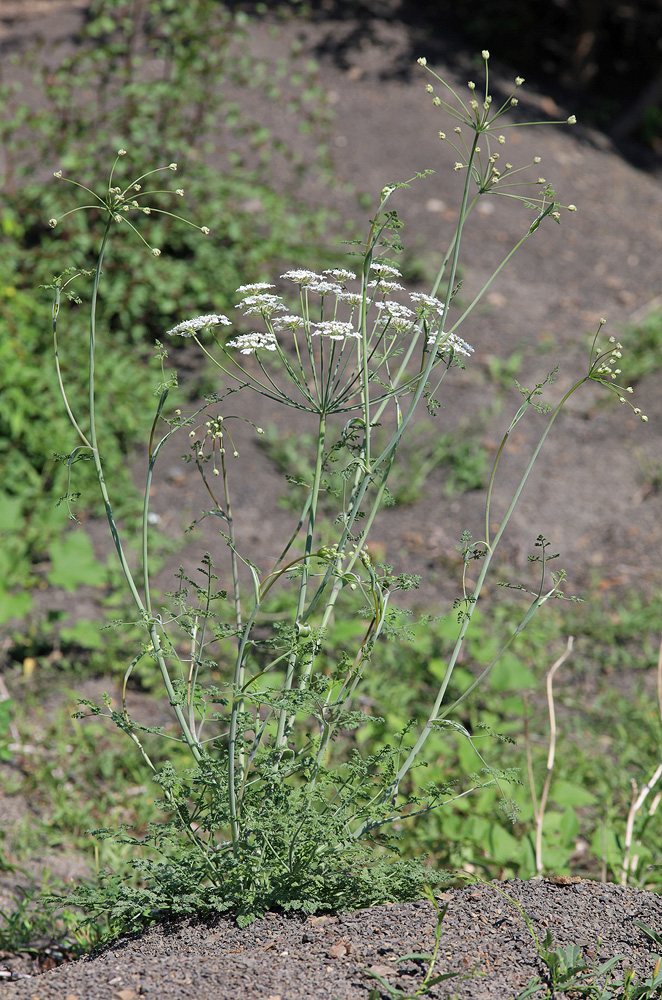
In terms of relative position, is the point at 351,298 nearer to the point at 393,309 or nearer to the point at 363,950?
the point at 393,309

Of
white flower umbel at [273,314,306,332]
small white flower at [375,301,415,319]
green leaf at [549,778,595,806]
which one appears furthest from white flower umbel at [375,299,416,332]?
green leaf at [549,778,595,806]

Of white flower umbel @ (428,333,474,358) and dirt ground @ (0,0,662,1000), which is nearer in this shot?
white flower umbel @ (428,333,474,358)

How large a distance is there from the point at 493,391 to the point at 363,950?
11.8ft

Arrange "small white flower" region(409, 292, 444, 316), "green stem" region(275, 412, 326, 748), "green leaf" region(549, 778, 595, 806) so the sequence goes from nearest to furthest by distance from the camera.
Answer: "small white flower" region(409, 292, 444, 316) → "green stem" region(275, 412, 326, 748) → "green leaf" region(549, 778, 595, 806)

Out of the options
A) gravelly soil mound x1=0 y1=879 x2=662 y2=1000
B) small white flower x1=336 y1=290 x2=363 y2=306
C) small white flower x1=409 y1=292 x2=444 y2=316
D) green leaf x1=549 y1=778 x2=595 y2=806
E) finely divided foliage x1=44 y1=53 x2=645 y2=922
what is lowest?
green leaf x1=549 y1=778 x2=595 y2=806

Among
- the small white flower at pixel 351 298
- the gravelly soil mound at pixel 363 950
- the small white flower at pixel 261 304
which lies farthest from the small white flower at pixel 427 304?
the gravelly soil mound at pixel 363 950

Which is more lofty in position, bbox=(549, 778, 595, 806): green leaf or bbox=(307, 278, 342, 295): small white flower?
bbox=(307, 278, 342, 295): small white flower

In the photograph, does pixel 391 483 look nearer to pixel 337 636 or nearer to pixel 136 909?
pixel 337 636

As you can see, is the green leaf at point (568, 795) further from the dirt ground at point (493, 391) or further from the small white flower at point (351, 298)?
the small white flower at point (351, 298)

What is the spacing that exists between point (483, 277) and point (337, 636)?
3.32 meters

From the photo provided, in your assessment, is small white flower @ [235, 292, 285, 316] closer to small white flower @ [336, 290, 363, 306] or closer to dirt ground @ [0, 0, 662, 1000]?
small white flower @ [336, 290, 363, 306]

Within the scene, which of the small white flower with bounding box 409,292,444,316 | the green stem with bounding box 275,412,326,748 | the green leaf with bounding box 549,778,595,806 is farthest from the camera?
the green leaf with bounding box 549,778,595,806

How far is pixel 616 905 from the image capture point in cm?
181

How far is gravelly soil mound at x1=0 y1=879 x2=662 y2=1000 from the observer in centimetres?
155
